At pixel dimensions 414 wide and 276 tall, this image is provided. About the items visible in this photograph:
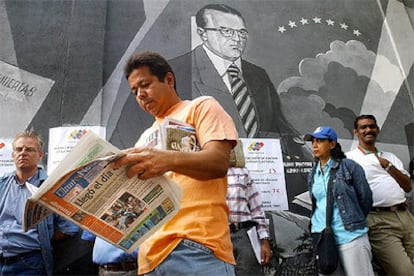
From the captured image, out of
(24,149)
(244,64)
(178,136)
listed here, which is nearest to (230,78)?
(244,64)

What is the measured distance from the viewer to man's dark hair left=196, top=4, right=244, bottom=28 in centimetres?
561

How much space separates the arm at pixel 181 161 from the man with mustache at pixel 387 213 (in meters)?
2.74

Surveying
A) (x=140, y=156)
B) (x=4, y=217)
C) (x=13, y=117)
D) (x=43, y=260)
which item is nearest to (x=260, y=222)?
(x=43, y=260)

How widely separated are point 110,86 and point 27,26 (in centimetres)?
131

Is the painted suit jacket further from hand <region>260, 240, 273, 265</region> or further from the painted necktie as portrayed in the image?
hand <region>260, 240, 273, 265</region>

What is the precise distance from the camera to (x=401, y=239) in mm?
3789

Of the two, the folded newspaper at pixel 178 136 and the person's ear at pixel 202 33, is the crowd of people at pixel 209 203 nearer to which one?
the folded newspaper at pixel 178 136

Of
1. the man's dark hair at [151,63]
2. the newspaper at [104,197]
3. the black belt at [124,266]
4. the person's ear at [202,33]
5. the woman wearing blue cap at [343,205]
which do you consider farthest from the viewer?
the person's ear at [202,33]

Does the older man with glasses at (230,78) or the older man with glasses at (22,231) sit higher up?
the older man with glasses at (230,78)

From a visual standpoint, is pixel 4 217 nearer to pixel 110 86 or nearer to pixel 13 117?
pixel 13 117

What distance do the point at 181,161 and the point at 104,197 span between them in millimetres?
288

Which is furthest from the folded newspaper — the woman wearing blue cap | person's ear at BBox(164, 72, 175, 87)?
the woman wearing blue cap

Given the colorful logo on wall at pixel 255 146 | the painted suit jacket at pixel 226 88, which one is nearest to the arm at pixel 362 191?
the colorful logo on wall at pixel 255 146

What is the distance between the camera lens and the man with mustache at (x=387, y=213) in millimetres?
3662
